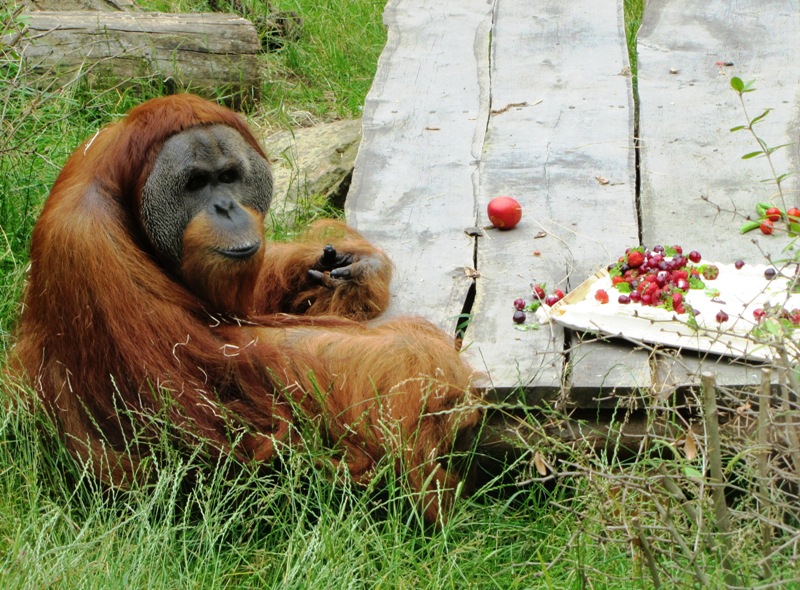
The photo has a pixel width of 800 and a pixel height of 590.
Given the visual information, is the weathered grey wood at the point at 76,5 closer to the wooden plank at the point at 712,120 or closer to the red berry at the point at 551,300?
the wooden plank at the point at 712,120

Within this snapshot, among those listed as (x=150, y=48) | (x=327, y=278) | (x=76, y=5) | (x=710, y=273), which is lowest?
(x=327, y=278)

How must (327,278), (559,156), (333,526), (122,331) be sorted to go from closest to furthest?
(333,526), (122,331), (327,278), (559,156)

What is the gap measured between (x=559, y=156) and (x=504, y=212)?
574 mm

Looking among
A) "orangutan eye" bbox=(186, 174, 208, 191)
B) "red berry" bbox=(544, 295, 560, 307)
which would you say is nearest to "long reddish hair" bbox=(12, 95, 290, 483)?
"orangutan eye" bbox=(186, 174, 208, 191)

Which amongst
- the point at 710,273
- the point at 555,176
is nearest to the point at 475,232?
the point at 555,176

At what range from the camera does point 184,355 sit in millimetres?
2805

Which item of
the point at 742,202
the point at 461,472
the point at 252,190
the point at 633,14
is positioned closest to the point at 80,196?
the point at 252,190

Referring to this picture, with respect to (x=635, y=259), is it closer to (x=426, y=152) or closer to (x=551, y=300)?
(x=551, y=300)

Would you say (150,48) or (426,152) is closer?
(426,152)

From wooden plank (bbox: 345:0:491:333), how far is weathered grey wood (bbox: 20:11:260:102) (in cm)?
85

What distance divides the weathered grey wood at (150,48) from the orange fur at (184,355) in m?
2.18

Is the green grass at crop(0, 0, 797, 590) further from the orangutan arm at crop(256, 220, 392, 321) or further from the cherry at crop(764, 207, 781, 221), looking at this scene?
the cherry at crop(764, 207, 781, 221)

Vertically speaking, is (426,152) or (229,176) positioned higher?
(229,176)

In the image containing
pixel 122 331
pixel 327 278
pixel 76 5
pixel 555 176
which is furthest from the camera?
pixel 76 5
